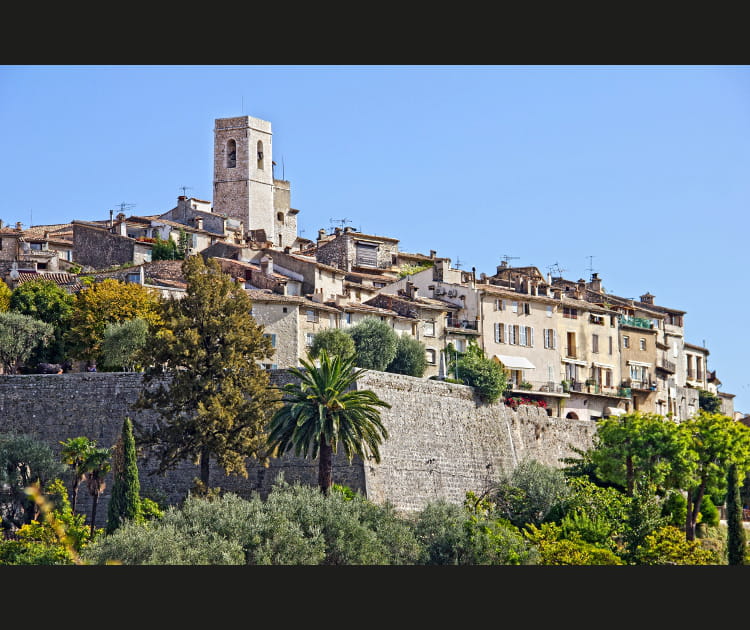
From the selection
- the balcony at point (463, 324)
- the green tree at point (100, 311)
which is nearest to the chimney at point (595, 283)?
the balcony at point (463, 324)

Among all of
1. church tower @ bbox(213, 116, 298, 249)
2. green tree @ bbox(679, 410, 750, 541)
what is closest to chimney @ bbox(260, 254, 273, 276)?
green tree @ bbox(679, 410, 750, 541)

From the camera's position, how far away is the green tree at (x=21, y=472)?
55.2 m

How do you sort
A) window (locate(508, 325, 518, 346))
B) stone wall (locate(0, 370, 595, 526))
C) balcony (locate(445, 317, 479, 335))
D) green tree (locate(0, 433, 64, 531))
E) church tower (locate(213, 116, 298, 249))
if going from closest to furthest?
green tree (locate(0, 433, 64, 531)) < stone wall (locate(0, 370, 595, 526)) < balcony (locate(445, 317, 479, 335)) < window (locate(508, 325, 518, 346)) < church tower (locate(213, 116, 298, 249))

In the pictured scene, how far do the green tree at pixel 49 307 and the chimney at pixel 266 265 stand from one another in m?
10.7

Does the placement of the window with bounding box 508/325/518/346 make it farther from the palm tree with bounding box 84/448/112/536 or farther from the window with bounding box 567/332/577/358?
the palm tree with bounding box 84/448/112/536

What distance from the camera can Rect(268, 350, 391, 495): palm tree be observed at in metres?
53.9

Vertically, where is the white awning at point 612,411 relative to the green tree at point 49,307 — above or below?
below

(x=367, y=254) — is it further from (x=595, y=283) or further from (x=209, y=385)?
(x=209, y=385)

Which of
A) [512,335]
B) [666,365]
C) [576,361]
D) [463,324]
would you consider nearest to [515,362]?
[512,335]

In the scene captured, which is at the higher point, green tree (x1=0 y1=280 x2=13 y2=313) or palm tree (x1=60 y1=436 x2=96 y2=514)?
green tree (x1=0 y1=280 x2=13 y2=313)

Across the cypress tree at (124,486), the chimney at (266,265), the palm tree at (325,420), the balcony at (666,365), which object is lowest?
the cypress tree at (124,486)

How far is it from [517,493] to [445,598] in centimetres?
2743

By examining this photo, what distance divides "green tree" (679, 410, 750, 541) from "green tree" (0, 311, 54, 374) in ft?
84.3

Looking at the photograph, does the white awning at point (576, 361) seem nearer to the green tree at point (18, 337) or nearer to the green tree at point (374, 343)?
the green tree at point (374, 343)
